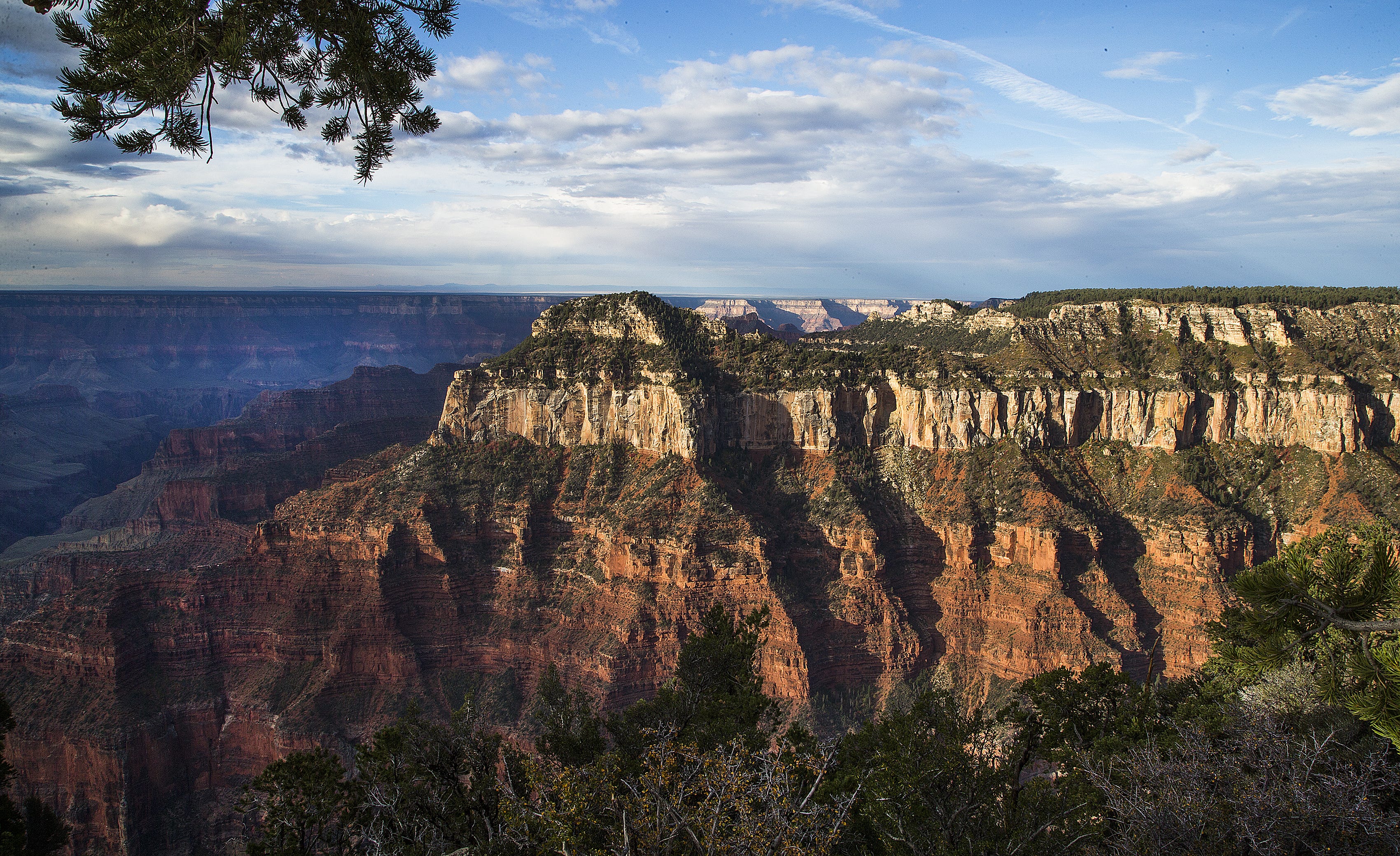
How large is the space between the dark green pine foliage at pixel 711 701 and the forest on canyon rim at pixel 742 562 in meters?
0.16

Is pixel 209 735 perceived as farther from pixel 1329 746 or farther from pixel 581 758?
pixel 1329 746

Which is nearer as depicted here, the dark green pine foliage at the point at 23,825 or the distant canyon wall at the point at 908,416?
the dark green pine foliage at the point at 23,825

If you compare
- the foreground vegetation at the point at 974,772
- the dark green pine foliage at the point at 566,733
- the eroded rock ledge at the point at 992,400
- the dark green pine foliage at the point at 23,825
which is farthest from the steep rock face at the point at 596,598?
the foreground vegetation at the point at 974,772

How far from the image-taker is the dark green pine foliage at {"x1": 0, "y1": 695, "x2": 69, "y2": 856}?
20.8 metres

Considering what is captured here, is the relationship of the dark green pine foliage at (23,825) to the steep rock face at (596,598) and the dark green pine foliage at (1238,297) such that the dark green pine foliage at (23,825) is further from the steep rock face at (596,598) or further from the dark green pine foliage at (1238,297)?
the dark green pine foliage at (1238,297)

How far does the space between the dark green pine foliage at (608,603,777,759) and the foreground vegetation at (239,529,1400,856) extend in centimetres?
11

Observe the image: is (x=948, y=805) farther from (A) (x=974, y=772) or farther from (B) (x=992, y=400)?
(B) (x=992, y=400)

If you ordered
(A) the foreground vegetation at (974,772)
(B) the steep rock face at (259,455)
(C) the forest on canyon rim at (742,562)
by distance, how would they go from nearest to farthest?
(A) the foreground vegetation at (974,772), (C) the forest on canyon rim at (742,562), (B) the steep rock face at (259,455)

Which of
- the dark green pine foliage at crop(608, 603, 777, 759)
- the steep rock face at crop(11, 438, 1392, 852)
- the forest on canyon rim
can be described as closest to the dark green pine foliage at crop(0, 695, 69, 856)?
the forest on canyon rim

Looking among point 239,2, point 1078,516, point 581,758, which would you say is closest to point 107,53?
point 239,2

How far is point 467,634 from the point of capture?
5797 centimetres

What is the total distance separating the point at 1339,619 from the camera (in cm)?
1256

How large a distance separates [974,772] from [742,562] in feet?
118

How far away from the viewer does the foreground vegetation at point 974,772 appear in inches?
495
